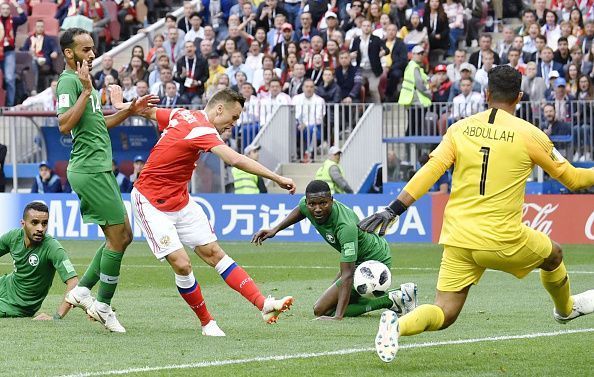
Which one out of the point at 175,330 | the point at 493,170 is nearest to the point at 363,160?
the point at 175,330

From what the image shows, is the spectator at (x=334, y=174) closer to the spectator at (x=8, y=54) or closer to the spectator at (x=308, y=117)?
the spectator at (x=308, y=117)

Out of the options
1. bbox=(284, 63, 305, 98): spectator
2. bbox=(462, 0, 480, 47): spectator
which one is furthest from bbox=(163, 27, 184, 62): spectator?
bbox=(462, 0, 480, 47): spectator

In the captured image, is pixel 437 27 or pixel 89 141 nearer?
pixel 89 141

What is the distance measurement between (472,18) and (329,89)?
3.86 m

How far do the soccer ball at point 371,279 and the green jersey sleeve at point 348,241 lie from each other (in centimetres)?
31

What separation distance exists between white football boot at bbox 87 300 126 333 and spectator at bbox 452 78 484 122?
14.9 meters

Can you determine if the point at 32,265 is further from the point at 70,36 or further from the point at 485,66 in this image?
the point at 485,66

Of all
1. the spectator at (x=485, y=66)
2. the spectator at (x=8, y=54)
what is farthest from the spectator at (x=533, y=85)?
the spectator at (x=8, y=54)

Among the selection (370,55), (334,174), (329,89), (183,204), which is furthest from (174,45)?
(183,204)

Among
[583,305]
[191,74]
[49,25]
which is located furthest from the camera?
[49,25]

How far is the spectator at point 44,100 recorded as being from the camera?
29.2m

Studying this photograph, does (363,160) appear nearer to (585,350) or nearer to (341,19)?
(341,19)

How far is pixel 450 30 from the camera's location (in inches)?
1096

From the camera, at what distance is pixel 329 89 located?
2678 centimetres
